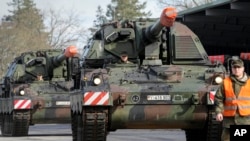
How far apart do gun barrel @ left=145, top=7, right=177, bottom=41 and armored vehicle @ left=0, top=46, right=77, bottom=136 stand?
5.04m

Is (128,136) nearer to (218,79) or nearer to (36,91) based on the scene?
(36,91)

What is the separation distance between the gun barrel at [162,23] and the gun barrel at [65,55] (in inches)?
192

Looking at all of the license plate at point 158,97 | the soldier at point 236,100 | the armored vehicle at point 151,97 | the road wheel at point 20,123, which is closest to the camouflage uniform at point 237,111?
the soldier at point 236,100

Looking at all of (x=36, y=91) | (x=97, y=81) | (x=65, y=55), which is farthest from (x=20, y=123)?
(x=97, y=81)

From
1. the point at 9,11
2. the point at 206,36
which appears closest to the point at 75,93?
the point at 206,36

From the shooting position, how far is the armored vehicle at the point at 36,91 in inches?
862

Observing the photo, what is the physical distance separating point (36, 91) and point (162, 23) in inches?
358

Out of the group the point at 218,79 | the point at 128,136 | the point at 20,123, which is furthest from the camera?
the point at 20,123

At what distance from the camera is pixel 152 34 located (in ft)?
51.3

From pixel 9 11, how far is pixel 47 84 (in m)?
82.5

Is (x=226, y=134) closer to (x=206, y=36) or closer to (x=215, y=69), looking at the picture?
(x=215, y=69)

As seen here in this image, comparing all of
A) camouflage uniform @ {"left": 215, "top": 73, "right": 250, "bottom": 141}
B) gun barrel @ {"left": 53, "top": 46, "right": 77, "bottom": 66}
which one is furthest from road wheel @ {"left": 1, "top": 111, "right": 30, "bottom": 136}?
camouflage uniform @ {"left": 215, "top": 73, "right": 250, "bottom": 141}

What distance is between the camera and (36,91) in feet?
74.0

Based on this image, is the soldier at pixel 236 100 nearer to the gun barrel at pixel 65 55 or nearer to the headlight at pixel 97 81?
the headlight at pixel 97 81
